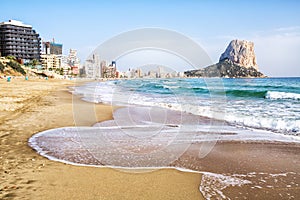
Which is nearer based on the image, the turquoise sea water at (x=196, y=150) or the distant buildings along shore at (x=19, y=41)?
the turquoise sea water at (x=196, y=150)

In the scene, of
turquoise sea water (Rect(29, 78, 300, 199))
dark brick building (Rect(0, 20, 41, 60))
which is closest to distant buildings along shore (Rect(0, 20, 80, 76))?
dark brick building (Rect(0, 20, 41, 60))

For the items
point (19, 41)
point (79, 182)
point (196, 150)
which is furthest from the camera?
point (19, 41)

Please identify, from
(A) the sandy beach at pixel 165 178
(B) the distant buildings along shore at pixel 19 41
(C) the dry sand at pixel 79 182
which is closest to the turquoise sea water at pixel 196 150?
(A) the sandy beach at pixel 165 178

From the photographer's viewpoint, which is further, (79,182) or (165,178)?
(165,178)

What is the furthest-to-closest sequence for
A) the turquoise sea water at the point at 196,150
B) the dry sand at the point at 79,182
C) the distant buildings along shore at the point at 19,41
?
the distant buildings along shore at the point at 19,41, the turquoise sea water at the point at 196,150, the dry sand at the point at 79,182

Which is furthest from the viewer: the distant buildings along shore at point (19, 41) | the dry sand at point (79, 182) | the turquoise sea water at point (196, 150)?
the distant buildings along shore at point (19, 41)

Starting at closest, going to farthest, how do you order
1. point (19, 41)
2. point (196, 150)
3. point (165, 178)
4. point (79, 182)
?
point (79, 182) < point (165, 178) < point (196, 150) < point (19, 41)

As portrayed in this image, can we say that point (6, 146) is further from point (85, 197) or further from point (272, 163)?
point (272, 163)

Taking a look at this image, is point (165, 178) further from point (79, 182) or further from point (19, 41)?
point (19, 41)

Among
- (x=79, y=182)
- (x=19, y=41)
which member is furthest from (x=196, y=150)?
(x=19, y=41)

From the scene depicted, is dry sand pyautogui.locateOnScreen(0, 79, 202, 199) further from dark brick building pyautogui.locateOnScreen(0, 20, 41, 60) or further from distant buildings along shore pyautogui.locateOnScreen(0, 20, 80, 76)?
dark brick building pyautogui.locateOnScreen(0, 20, 41, 60)

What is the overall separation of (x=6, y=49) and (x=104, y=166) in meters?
115

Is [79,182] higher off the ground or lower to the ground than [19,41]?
lower

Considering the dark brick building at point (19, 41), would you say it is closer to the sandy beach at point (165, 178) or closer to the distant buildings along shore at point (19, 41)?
the distant buildings along shore at point (19, 41)
